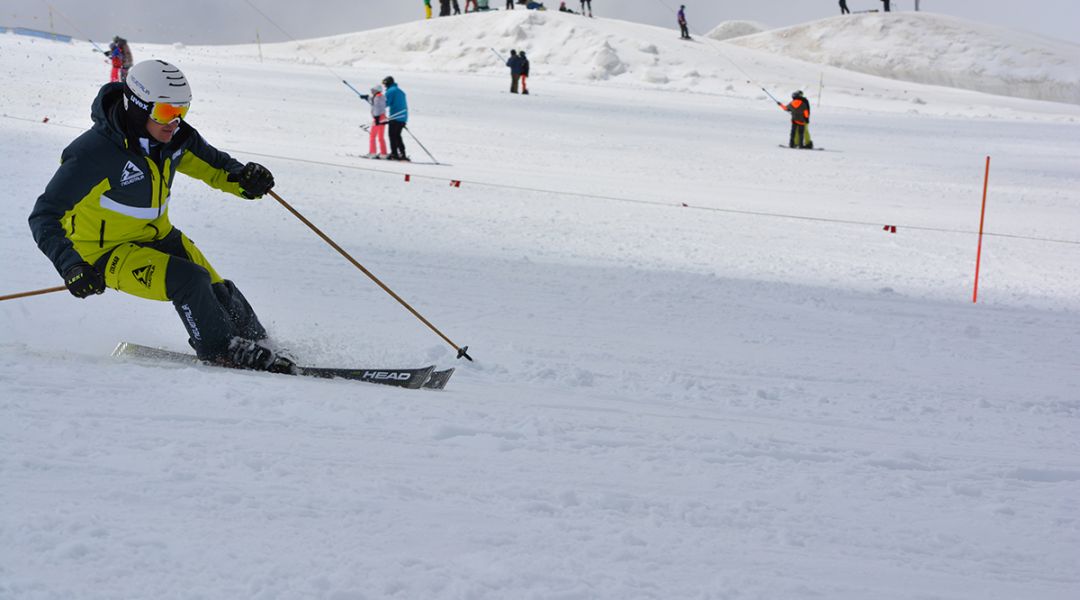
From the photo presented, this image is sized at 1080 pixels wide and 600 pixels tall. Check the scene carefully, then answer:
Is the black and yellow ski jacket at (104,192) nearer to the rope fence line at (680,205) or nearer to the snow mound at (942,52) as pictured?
the rope fence line at (680,205)

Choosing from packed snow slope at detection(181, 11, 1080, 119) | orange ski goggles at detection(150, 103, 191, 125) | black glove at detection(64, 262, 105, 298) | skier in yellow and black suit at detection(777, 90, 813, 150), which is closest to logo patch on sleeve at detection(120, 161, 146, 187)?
orange ski goggles at detection(150, 103, 191, 125)

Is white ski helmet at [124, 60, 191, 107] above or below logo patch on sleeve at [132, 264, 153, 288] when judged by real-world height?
above

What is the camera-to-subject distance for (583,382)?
505cm

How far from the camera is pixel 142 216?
461 centimetres

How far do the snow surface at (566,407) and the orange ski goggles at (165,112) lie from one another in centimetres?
118

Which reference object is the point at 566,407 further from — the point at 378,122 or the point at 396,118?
the point at 378,122

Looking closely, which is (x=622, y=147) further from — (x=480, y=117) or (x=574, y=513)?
(x=574, y=513)

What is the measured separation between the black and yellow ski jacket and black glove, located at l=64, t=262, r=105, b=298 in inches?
3.8

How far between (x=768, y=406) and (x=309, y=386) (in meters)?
2.36

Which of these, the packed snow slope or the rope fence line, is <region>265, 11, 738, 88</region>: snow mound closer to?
the packed snow slope

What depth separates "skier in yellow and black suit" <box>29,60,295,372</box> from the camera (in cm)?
428

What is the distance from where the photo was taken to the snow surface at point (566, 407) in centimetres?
272

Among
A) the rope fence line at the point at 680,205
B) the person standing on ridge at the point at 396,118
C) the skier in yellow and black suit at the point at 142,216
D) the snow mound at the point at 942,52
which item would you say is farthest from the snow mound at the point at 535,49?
the skier in yellow and black suit at the point at 142,216

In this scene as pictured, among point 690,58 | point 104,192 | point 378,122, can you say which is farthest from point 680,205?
point 690,58
